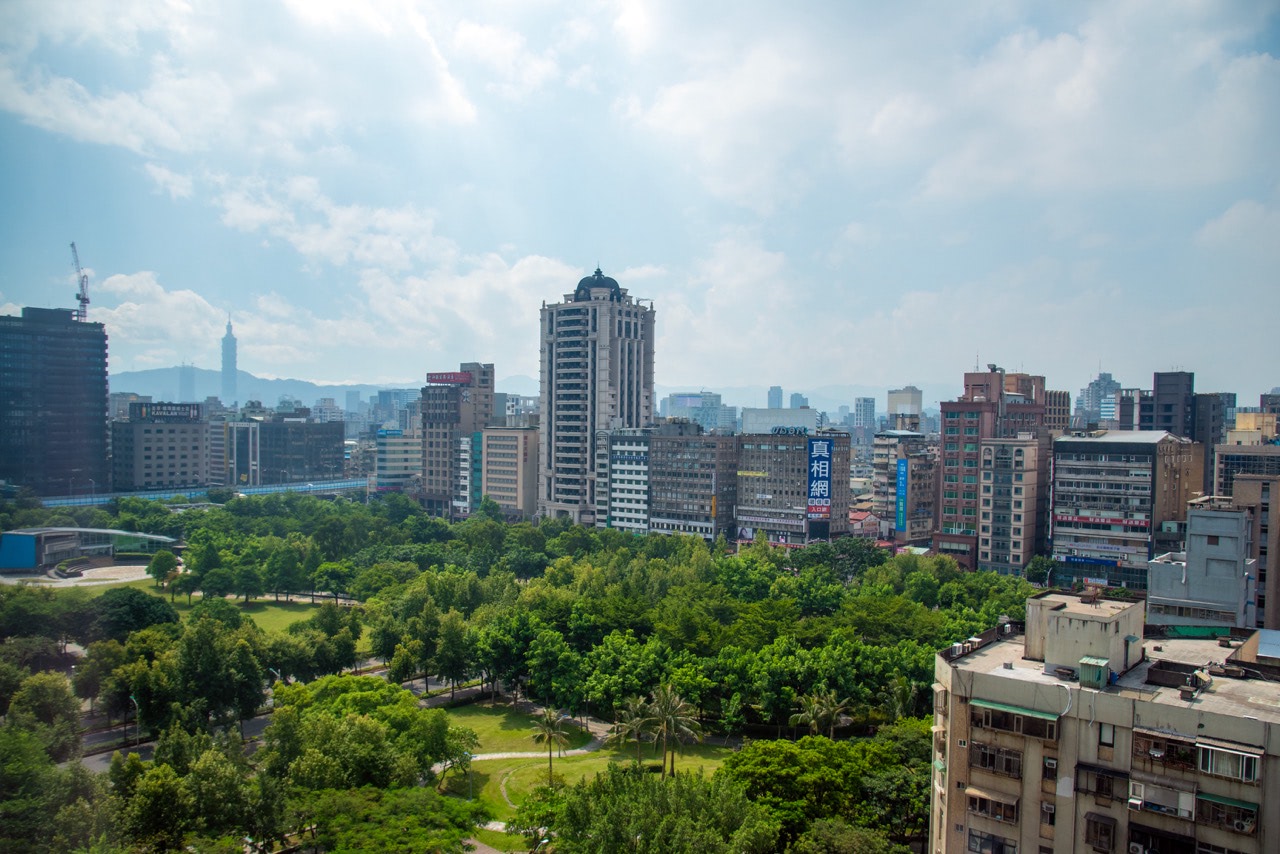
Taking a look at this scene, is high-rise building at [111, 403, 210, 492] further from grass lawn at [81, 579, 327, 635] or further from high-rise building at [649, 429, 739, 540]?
high-rise building at [649, 429, 739, 540]

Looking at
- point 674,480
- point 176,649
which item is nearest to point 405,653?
point 176,649

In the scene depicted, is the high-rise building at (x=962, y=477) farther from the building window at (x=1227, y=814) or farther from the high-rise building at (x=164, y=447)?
the high-rise building at (x=164, y=447)

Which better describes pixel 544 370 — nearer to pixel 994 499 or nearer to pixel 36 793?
pixel 994 499

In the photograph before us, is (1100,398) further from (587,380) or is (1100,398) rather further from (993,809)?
(993,809)

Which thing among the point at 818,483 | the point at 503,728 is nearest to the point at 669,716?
the point at 503,728

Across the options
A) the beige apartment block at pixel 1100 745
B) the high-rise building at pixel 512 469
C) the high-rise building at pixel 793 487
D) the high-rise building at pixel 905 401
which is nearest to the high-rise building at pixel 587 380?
the high-rise building at pixel 512 469
